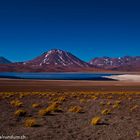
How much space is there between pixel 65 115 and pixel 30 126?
418 centimetres

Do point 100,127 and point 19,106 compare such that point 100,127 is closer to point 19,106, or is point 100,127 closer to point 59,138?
point 59,138

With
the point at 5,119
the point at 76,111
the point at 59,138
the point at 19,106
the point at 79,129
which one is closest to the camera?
the point at 59,138

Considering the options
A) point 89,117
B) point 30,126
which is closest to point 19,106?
point 89,117

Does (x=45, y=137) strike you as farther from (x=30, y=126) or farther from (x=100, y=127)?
(x=100, y=127)

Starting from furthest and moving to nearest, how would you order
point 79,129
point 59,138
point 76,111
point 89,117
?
1. point 76,111
2. point 89,117
3. point 79,129
4. point 59,138

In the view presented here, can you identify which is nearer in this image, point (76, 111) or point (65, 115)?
point (65, 115)

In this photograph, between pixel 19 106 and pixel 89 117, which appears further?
pixel 19 106

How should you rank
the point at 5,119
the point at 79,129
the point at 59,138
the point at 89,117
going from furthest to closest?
1. the point at 89,117
2. the point at 5,119
3. the point at 79,129
4. the point at 59,138

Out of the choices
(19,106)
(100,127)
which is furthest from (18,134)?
(19,106)

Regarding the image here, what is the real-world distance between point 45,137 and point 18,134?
1082mm

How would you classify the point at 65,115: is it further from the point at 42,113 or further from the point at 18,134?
the point at 18,134

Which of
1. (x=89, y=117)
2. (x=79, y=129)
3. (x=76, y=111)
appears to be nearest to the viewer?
(x=79, y=129)

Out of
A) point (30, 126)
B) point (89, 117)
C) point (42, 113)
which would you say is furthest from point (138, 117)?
point (30, 126)

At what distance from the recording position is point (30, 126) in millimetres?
12852
